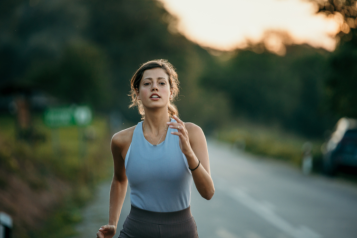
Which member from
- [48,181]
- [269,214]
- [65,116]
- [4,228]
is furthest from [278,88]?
[4,228]

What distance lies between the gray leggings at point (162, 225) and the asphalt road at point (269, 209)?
4402 mm

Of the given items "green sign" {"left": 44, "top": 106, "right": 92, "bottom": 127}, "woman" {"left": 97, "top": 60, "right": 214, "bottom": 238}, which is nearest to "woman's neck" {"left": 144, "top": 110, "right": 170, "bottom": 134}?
"woman" {"left": 97, "top": 60, "right": 214, "bottom": 238}

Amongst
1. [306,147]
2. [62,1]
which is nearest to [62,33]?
[62,1]

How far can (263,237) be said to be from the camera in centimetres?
682

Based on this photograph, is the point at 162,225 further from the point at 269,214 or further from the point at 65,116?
the point at 65,116

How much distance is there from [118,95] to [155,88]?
1799 inches

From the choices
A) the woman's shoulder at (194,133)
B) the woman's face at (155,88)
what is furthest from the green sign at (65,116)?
the woman's shoulder at (194,133)

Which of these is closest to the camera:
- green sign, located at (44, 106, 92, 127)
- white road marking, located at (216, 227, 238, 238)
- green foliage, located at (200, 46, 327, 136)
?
white road marking, located at (216, 227, 238, 238)

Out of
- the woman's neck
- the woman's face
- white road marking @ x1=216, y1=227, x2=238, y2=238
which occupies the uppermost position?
the woman's face

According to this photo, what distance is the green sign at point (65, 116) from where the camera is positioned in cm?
1073

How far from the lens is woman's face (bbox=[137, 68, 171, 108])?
2.46 m

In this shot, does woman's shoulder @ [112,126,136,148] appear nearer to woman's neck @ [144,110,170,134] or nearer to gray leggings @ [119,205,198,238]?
woman's neck @ [144,110,170,134]

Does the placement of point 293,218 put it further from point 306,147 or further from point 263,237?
point 306,147

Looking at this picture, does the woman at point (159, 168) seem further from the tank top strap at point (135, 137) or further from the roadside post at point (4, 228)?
the roadside post at point (4, 228)
